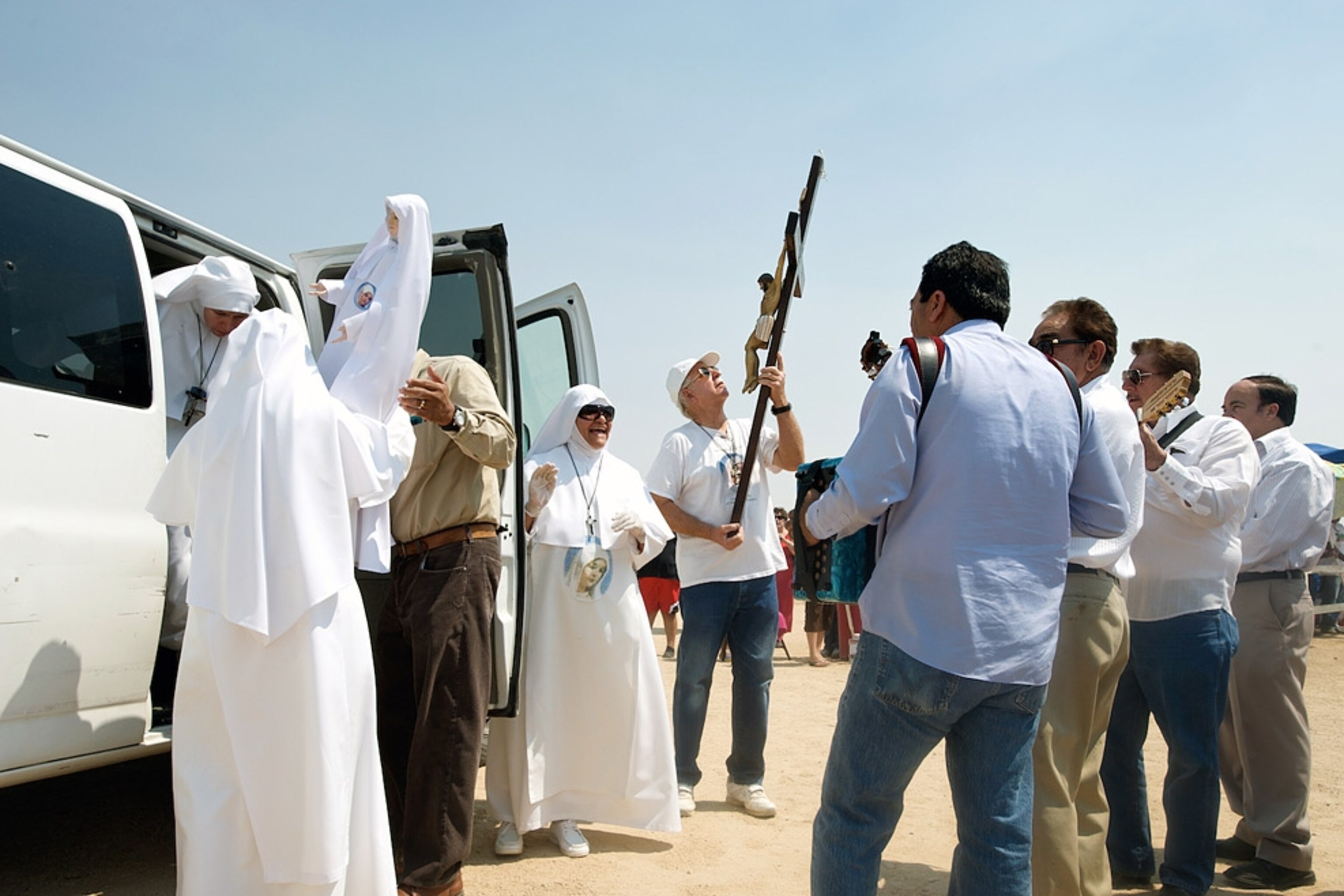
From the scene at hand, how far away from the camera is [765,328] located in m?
5.07

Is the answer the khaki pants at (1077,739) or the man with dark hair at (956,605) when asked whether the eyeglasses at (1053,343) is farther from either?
the man with dark hair at (956,605)

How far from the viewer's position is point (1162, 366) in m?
4.46

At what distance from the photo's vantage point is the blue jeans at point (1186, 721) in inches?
159

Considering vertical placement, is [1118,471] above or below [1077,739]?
above

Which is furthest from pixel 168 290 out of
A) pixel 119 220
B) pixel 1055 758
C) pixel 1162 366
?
pixel 1162 366

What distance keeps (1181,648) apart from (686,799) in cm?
240

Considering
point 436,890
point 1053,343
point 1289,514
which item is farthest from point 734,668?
point 1289,514

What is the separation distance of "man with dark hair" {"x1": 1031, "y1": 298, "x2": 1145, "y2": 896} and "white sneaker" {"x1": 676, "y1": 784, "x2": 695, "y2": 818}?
204 cm

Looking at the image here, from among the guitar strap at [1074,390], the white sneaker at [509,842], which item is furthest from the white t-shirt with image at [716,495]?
the guitar strap at [1074,390]

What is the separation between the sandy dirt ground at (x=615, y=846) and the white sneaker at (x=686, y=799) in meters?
0.05

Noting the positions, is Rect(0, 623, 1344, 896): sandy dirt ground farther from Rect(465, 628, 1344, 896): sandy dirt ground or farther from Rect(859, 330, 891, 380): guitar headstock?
Rect(859, 330, 891, 380): guitar headstock

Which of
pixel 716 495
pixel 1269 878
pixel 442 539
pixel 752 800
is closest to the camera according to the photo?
pixel 442 539

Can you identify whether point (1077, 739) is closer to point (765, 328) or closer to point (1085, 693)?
point (1085, 693)

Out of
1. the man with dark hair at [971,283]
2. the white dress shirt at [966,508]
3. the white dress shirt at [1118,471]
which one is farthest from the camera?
the white dress shirt at [1118,471]
